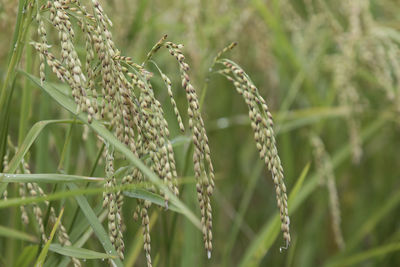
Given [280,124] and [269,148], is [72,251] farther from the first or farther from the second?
[280,124]

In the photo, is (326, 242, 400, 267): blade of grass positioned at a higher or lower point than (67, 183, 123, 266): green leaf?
lower

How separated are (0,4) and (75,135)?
494mm

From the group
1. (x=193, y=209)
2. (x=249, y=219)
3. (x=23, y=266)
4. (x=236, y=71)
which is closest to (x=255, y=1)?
(x=193, y=209)

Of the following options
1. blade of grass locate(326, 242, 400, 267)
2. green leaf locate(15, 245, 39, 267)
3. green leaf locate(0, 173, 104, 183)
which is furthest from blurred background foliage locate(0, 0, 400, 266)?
green leaf locate(0, 173, 104, 183)

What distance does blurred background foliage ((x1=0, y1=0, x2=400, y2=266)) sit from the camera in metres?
1.97

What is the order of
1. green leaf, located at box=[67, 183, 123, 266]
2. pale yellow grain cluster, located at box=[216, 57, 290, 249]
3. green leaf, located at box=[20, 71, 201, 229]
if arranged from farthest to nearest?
→ green leaf, located at box=[67, 183, 123, 266], pale yellow grain cluster, located at box=[216, 57, 290, 249], green leaf, located at box=[20, 71, 201, 229]

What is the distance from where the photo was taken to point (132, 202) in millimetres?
1892

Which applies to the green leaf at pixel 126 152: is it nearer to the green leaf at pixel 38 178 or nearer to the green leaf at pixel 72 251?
the green leaf at pixel 38 178

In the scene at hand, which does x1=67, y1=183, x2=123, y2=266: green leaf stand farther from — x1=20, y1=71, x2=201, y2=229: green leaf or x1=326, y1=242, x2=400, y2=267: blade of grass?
x1=326, y1=242, x2=400, y2=267: blade of grass

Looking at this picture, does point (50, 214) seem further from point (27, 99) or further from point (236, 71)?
point (236, 71)

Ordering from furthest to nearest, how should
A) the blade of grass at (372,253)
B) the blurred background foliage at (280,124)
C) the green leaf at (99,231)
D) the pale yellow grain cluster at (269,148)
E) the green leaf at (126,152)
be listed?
the blurred background foliage at (280,124) < the blade of grass at (372,253) < the green leaf at (99,231) < the pale yellow grain cluster at (269,148) < the green leaf at (126,152)

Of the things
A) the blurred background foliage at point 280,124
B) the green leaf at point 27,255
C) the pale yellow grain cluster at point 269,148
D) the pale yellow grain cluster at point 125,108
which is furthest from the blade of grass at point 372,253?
the green leaf at point 27,255

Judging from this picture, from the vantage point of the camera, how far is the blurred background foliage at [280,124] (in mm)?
1970

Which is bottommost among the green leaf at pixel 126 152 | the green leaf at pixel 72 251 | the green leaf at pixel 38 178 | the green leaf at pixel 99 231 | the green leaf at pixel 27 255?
the green leaf at pixel 27 255
